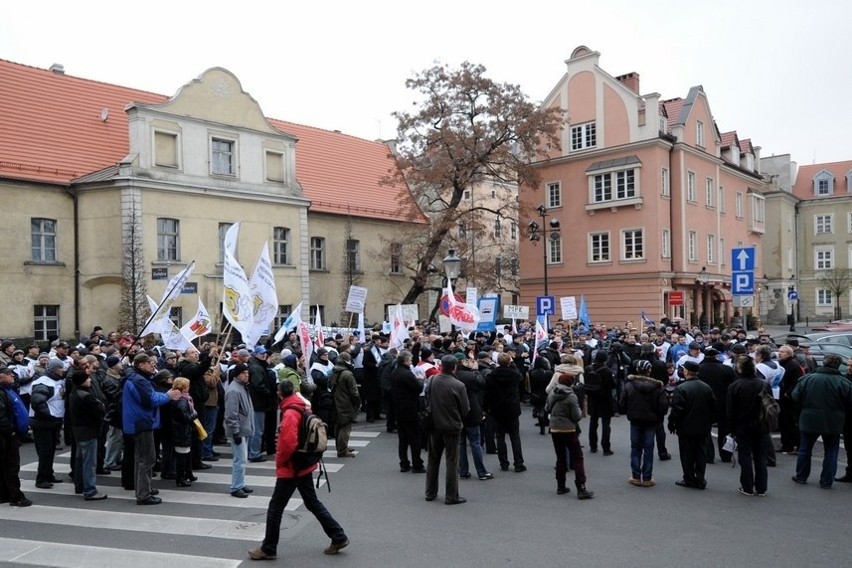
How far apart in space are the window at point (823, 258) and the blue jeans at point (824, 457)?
68080 millimetres

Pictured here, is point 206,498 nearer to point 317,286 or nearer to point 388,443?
point 388,443

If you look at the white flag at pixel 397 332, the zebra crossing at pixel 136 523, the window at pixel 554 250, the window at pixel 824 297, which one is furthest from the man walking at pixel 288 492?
the window at pixel 824 297

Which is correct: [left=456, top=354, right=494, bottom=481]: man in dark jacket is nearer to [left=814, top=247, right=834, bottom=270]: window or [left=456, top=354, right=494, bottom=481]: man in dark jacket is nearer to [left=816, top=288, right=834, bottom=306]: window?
[left=816, top=288, right=834, bottom=306]: window

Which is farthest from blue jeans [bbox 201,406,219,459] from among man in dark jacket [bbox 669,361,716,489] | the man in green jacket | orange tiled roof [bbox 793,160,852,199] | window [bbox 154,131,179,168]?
orange tiled roof [bbox 793,160,852,199]

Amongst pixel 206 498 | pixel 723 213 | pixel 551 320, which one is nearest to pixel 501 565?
pixel 206 498

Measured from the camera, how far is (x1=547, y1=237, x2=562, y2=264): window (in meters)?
43.3

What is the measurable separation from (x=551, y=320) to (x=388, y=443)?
95.7 ft

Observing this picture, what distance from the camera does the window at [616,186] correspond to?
132 feet

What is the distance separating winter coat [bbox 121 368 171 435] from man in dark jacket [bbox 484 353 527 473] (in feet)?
15.8

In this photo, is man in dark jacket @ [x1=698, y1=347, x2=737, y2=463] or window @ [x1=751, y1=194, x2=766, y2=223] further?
window @ [x1=751, y1=194, x2=766, y2=223]

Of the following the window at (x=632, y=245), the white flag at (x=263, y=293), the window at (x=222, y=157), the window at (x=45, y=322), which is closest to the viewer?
the white flag at (x=263, y=293)

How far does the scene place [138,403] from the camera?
907 centimetres

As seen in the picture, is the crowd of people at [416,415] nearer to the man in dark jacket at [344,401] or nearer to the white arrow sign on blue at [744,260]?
the man in dark jacket at [344,401]

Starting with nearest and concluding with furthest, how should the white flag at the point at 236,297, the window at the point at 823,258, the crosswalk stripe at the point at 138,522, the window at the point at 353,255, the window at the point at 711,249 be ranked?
the crosswalk stripe at the point at 138,522, the white flag at the point at 236,297, the window at the point at 353,255, the window at the point at 711,249, the window at the point at 823,258
